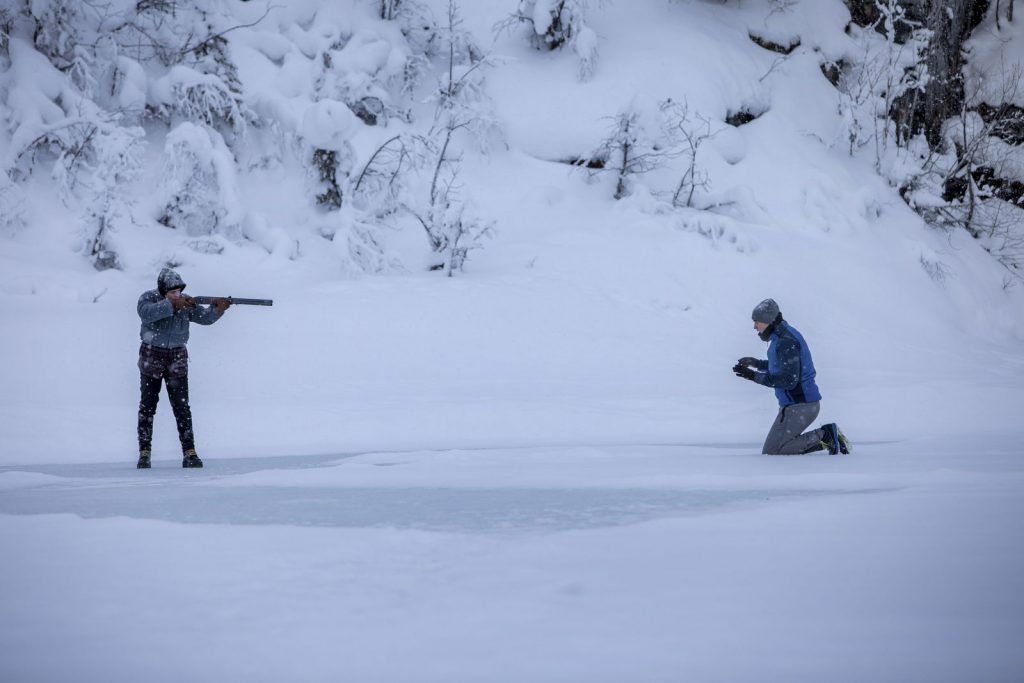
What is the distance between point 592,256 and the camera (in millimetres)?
18375

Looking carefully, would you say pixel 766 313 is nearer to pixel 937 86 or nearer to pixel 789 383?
pixel 789 383

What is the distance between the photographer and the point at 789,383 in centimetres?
750

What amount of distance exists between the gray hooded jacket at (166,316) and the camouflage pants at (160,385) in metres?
0.09

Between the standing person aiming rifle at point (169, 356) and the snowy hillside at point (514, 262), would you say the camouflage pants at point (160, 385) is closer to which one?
the standing person aiming rifle at point (169, 356)

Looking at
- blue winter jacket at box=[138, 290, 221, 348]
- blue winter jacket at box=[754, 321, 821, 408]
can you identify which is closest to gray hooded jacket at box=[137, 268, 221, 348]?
blue winter jacket at box=[138, 290, 221, 348]

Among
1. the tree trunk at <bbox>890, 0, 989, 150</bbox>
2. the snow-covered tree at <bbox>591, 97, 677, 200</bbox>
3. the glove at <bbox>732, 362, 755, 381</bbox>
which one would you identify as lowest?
the glove at <bbox>732, 362, 755, 381</bbox>

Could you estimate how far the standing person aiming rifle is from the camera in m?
7.37

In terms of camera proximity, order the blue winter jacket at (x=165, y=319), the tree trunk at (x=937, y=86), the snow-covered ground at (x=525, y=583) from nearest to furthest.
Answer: the snow-covered ground at (x=525, y=583)
the blue winter jacket at (x=165, y=319)
the tree trunk at (x=937, y=86)

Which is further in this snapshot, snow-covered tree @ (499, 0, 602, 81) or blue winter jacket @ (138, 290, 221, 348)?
snow-covered tree @ (499, 0, 602, 81)

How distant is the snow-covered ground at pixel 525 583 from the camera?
2.29 metres

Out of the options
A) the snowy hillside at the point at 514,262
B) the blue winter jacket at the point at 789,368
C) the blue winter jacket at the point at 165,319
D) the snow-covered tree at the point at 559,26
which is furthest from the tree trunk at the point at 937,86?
the blue winter jacket at the point at 165,319

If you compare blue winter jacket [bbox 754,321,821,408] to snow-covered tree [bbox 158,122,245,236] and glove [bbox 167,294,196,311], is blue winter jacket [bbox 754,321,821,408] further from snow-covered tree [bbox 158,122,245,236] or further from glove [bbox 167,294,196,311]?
snow-covered tree [bbox 158,122,245,236]

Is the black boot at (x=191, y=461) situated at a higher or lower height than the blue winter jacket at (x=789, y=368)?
lower

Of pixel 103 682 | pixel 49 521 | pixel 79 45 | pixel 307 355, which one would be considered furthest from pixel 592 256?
pixel 103 682
